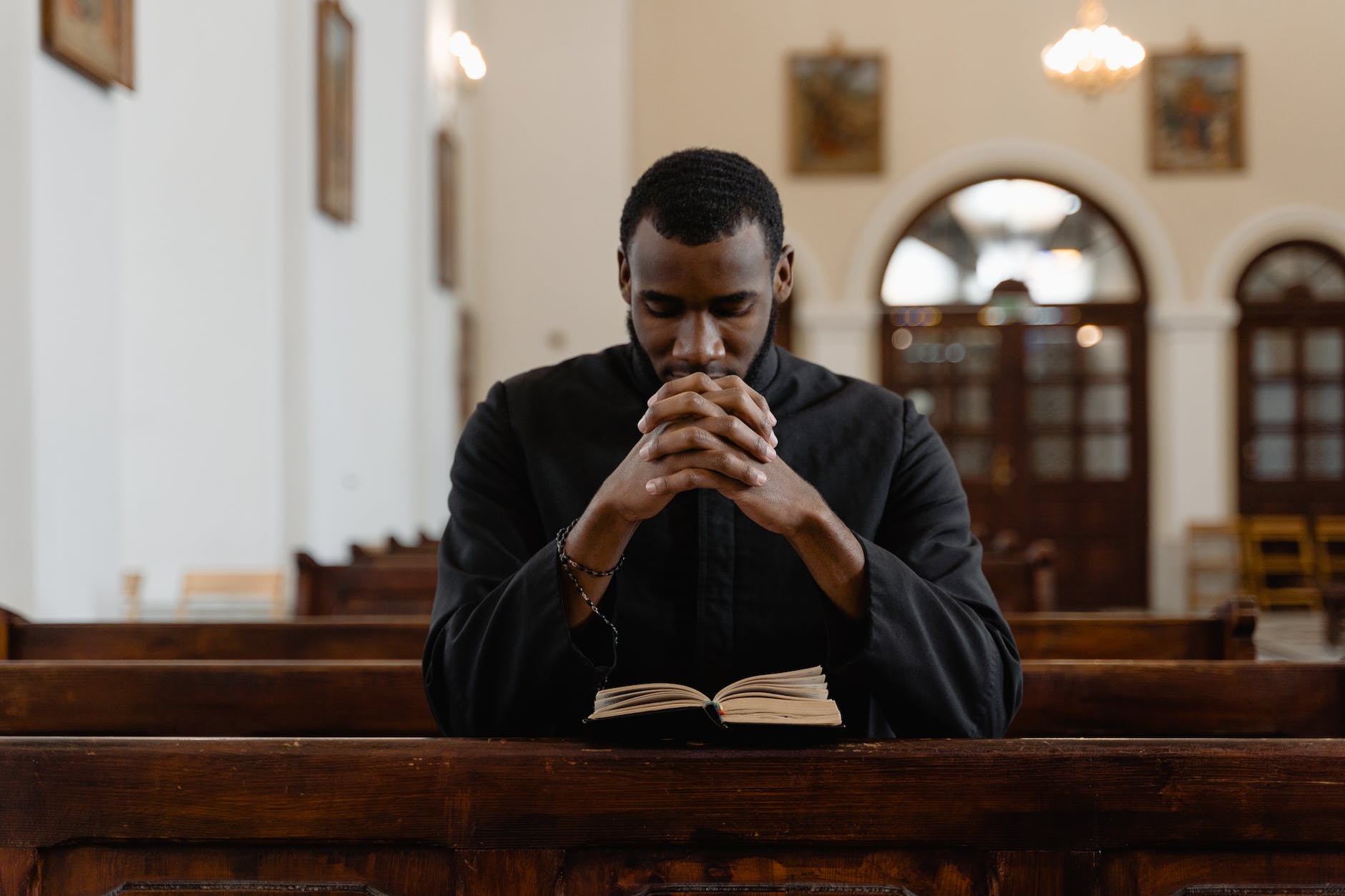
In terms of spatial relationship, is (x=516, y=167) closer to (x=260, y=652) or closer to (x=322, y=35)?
(x=322, y=35)

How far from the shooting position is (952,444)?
39.0ft

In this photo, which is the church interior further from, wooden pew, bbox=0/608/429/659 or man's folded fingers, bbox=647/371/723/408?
man's folded fingers, bbox=647/371/723/408

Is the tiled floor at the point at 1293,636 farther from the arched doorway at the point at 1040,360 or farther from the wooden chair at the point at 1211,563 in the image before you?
the arched doorway at the point at 1040,360

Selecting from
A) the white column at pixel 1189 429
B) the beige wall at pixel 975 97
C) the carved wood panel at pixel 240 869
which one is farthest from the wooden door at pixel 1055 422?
the carved wood panel at pixel 240 869

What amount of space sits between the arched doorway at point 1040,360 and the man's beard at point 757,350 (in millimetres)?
10133

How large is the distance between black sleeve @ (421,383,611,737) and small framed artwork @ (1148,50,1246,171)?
11.1 meters

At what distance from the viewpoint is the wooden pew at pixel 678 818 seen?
1483mm

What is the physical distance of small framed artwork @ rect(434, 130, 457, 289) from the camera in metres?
9.75

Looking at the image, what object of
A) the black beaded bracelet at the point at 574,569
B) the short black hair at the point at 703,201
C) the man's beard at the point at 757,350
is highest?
the short black hair at the point at 703,201

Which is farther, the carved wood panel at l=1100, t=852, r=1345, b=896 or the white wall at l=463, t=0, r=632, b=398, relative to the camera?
the white wall at l=463, t=0, r=632, b=398

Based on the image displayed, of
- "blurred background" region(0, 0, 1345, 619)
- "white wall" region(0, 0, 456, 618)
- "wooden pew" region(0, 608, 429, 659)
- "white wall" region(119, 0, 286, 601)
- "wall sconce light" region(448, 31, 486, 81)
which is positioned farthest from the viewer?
"blurred background" region(0, 0, 1345, 619)

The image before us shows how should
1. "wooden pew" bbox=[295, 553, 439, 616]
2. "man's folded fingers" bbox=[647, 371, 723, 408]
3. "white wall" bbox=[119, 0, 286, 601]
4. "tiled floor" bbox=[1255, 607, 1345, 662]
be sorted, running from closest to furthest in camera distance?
"man's folded fingers" bbox=[647, 371, 723, 408]
"wooden pew" bbox=[295, 553, 439, 616]
"white wall" bbox=[119, 0, 286, 601]
"tiled floor" bbox=[1255, 607, 1345, 662]

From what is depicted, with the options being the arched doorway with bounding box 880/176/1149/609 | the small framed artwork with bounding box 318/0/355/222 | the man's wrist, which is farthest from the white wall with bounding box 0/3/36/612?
the arched doorway with bounding box 880/176/1149/609

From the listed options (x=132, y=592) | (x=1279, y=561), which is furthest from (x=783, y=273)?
→ (x=1279, y=561)
